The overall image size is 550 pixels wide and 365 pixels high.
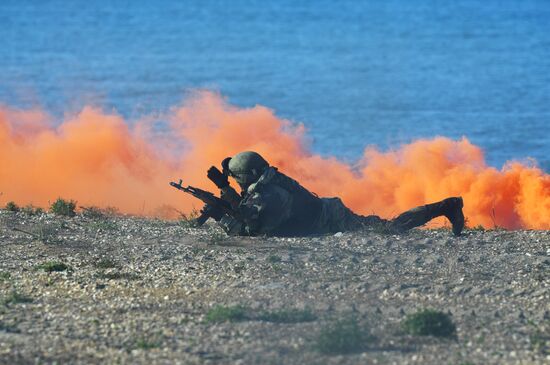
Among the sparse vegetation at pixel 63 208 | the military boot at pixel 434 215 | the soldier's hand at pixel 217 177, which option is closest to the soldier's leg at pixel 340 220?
the military boot at pixel 434 215

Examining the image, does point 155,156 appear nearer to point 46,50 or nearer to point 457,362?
point 457,362

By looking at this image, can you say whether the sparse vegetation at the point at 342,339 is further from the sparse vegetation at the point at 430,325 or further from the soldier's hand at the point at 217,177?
the soldier's hand at the point at 217,177

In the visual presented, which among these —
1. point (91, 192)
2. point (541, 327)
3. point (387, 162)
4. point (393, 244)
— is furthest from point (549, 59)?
point (541, 327)

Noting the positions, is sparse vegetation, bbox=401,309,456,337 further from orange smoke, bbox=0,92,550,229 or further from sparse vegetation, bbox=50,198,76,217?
orange smoke, bbox=0,92,550,229

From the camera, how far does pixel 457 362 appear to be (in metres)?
16.6

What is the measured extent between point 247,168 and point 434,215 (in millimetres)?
3492

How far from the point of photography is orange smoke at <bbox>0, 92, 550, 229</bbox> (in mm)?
34781

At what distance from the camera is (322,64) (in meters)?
82.7

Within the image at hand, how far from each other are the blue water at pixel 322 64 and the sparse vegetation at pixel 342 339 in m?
31.7

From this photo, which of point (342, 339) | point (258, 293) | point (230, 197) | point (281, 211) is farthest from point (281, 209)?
point (342, 339)

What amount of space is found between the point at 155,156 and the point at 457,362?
26815 millimetres

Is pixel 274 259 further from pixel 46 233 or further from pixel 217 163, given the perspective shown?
pixel 217 163

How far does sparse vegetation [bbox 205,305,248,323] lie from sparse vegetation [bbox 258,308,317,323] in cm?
26

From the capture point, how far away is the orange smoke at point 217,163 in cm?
3478
